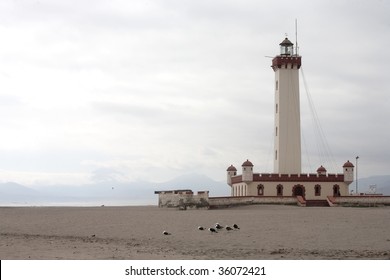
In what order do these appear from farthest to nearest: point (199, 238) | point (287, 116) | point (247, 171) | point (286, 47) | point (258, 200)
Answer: point (286, 47) < point (287, 116) < point (247, 171) < point (258, 200) < point (199, 238)

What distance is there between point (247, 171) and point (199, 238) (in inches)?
1058

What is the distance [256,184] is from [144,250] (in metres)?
31.1

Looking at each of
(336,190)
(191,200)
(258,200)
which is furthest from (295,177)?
(191,200)

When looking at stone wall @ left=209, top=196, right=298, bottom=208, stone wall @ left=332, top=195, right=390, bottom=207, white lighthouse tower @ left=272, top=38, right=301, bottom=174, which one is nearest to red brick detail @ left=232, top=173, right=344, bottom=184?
white lighthouse tower @ left=272, top=38, right=301, bottom=174

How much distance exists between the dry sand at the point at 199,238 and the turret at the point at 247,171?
53.0ft

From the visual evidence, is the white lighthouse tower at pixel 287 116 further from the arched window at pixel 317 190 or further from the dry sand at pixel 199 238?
the dry sand at pixel 199 238

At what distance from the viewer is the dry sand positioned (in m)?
19.5

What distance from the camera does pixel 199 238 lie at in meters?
24.4

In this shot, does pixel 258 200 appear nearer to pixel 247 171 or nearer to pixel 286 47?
pixel 247 171

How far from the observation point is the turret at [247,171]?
5094 centimetres

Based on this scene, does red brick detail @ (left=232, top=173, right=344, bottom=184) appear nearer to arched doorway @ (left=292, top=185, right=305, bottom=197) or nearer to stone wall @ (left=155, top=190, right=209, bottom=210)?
arched doorway @ (left=292, top=185, right=305, bottom=197)

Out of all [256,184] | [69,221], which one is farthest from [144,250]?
[256,184]

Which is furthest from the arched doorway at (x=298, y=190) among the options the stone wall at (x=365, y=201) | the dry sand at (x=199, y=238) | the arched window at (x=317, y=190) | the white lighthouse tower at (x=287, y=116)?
the dry sand at (x=199, y=238)

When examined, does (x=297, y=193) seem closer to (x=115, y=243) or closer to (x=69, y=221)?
(x=69, y=221)
